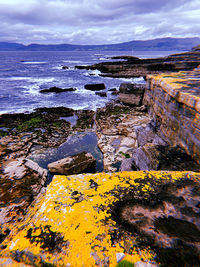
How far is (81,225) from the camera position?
5.70 ft

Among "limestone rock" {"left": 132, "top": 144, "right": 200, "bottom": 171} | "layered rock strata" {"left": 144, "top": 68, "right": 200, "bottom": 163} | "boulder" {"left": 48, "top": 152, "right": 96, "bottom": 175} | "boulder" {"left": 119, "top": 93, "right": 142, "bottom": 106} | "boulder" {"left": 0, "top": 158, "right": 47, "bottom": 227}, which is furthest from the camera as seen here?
"boulder" {"left": 119, "top": 93, "right": 142, "bottom": 106}

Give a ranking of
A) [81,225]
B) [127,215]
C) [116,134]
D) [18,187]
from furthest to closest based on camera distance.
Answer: [116,134], [18,187], [127,215], [81,225]

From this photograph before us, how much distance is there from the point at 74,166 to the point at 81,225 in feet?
26.2

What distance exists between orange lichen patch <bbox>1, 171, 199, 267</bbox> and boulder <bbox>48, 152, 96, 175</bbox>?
711 cm

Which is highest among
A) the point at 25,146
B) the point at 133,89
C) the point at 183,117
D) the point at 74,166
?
the point at 183,117

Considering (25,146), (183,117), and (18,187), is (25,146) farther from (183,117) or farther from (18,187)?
(183,117)

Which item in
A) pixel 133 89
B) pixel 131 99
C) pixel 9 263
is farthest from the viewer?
pixel 131 99

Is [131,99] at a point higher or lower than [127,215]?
lower

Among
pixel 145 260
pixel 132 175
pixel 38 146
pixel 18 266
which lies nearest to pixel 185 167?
pixel 132 175

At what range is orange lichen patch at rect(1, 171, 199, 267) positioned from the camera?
143 cm

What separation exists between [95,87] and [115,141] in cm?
2362

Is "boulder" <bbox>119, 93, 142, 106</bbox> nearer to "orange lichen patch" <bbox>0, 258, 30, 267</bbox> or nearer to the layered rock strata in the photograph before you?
the layered rock strata


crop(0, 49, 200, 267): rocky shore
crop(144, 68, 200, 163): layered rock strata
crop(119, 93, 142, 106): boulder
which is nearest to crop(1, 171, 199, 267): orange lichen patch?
crop(0, 49, 200, 267): rocky shore

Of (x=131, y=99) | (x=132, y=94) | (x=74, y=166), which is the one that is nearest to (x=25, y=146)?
(x=74, y=166)
